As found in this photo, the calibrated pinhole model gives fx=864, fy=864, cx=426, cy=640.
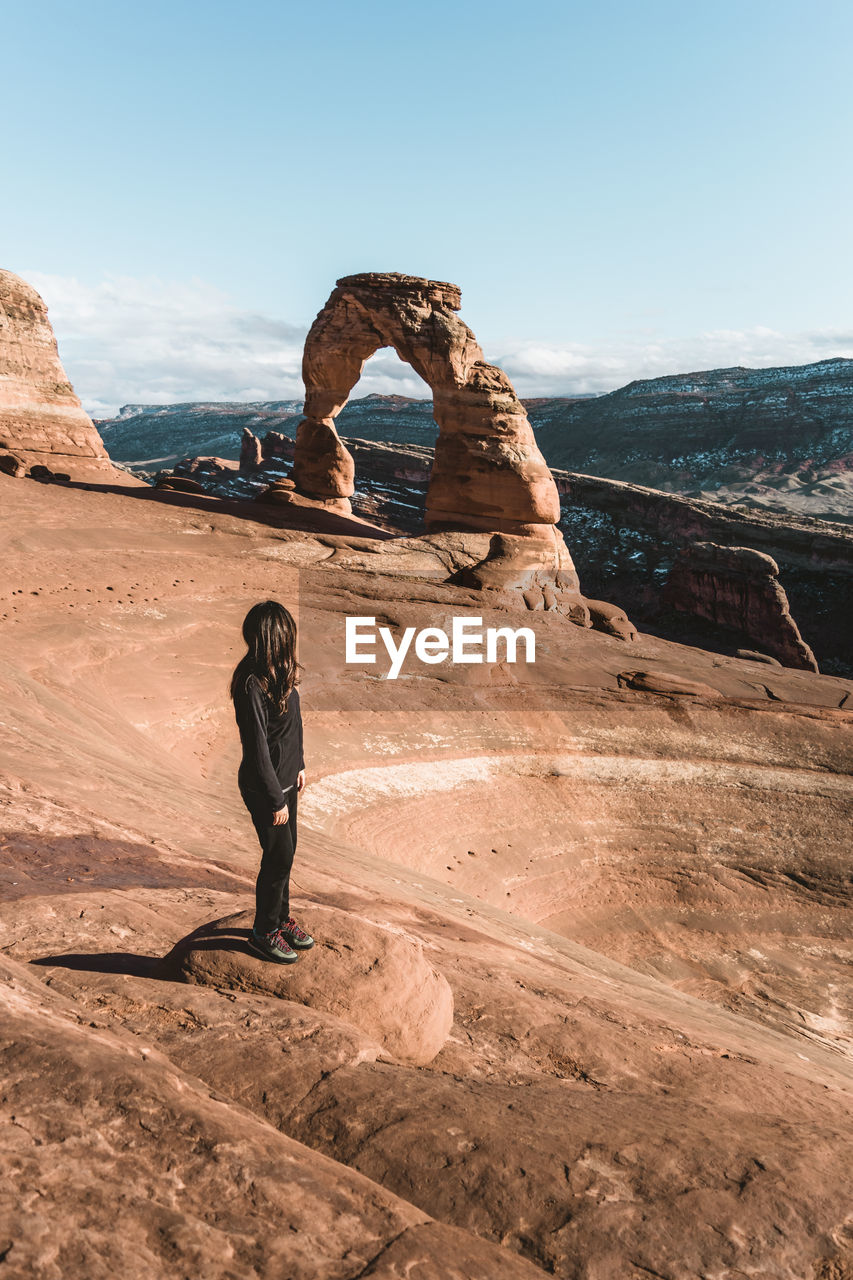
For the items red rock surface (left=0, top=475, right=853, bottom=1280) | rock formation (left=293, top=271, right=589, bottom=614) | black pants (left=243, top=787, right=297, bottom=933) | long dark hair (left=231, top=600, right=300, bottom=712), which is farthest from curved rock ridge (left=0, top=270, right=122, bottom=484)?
black pants (left=243, top=787, right=297, bottom=933)

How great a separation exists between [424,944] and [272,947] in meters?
1.65

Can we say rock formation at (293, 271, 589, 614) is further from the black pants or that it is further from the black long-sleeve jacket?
the black pants

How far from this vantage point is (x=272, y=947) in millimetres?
3654

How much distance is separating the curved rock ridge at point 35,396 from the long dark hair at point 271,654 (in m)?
19.5

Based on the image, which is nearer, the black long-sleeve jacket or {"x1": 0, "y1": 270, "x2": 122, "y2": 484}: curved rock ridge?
the black long-sleeve jacket

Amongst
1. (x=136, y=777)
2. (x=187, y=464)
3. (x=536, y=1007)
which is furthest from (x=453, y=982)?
(x=187, y=464)

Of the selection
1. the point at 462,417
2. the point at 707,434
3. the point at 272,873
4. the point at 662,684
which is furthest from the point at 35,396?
the point at 707,434

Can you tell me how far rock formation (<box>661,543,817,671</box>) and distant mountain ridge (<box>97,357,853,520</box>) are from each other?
32680 millimetres

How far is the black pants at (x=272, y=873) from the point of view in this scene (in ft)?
12.1

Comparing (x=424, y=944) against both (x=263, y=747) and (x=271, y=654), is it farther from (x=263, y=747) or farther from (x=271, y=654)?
(x=271, y=654)

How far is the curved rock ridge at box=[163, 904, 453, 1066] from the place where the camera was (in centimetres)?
351

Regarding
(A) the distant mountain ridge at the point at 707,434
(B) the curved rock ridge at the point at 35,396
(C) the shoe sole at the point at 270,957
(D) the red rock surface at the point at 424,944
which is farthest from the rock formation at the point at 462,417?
(A) the distant mountain ridge at the point at 707,434

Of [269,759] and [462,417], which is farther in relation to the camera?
[462,417]

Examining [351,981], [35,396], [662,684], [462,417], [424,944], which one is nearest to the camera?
[351,981]
